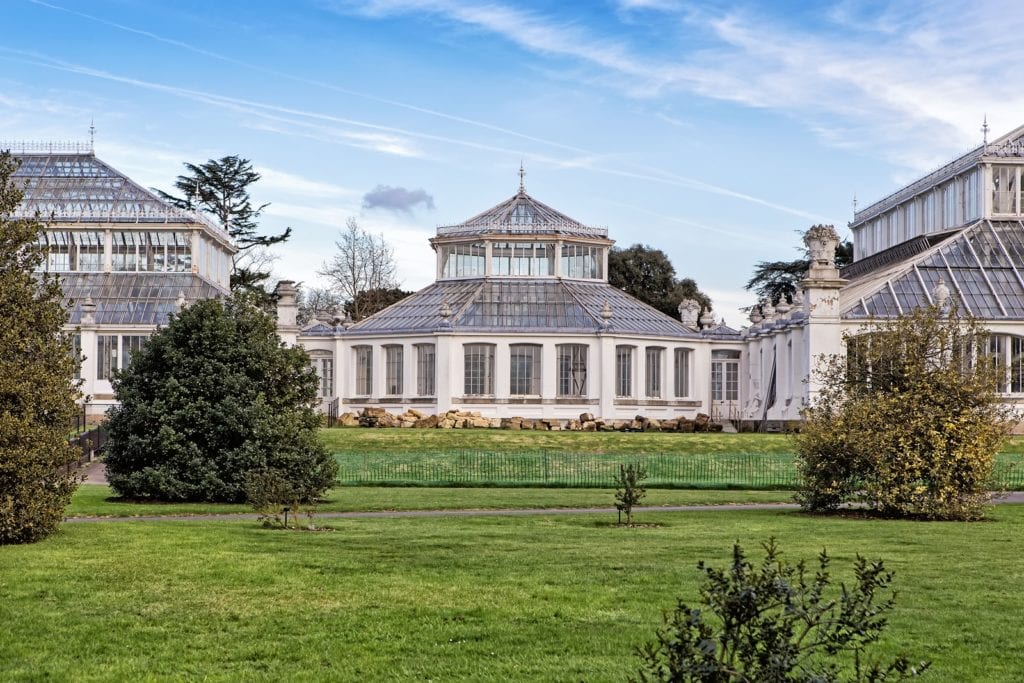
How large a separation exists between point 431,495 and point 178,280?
41.6 meters

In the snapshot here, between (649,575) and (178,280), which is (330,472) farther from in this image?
(178,280)

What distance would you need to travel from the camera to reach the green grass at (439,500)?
26562mm

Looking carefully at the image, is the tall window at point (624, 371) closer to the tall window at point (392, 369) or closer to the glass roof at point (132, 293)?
the tall window at point (392, 369)

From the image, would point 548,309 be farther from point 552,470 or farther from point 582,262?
point 552,470

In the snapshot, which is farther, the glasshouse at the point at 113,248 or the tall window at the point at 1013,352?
the glasshouse at the point at 113,248

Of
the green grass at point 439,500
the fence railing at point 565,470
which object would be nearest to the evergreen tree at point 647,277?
the fence railing at point 565,470

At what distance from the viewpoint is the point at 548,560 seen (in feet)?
59.2

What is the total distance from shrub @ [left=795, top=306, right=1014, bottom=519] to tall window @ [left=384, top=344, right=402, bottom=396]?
3761 centimetres

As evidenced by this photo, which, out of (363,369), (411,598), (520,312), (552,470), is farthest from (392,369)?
(411,598)

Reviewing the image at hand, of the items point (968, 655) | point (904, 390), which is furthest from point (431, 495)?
point (968, 655)

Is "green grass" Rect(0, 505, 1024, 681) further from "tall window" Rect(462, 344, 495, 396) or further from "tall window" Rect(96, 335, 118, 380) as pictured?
"tall window" Rect(96, 335, 118, 380)

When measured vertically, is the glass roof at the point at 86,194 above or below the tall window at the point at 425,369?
above

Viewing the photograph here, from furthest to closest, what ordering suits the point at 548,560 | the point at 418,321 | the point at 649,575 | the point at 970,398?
the point at 418,321, the point at 970,398, the point at 548,560, the point at 649,575

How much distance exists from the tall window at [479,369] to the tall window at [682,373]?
31.1 ft
